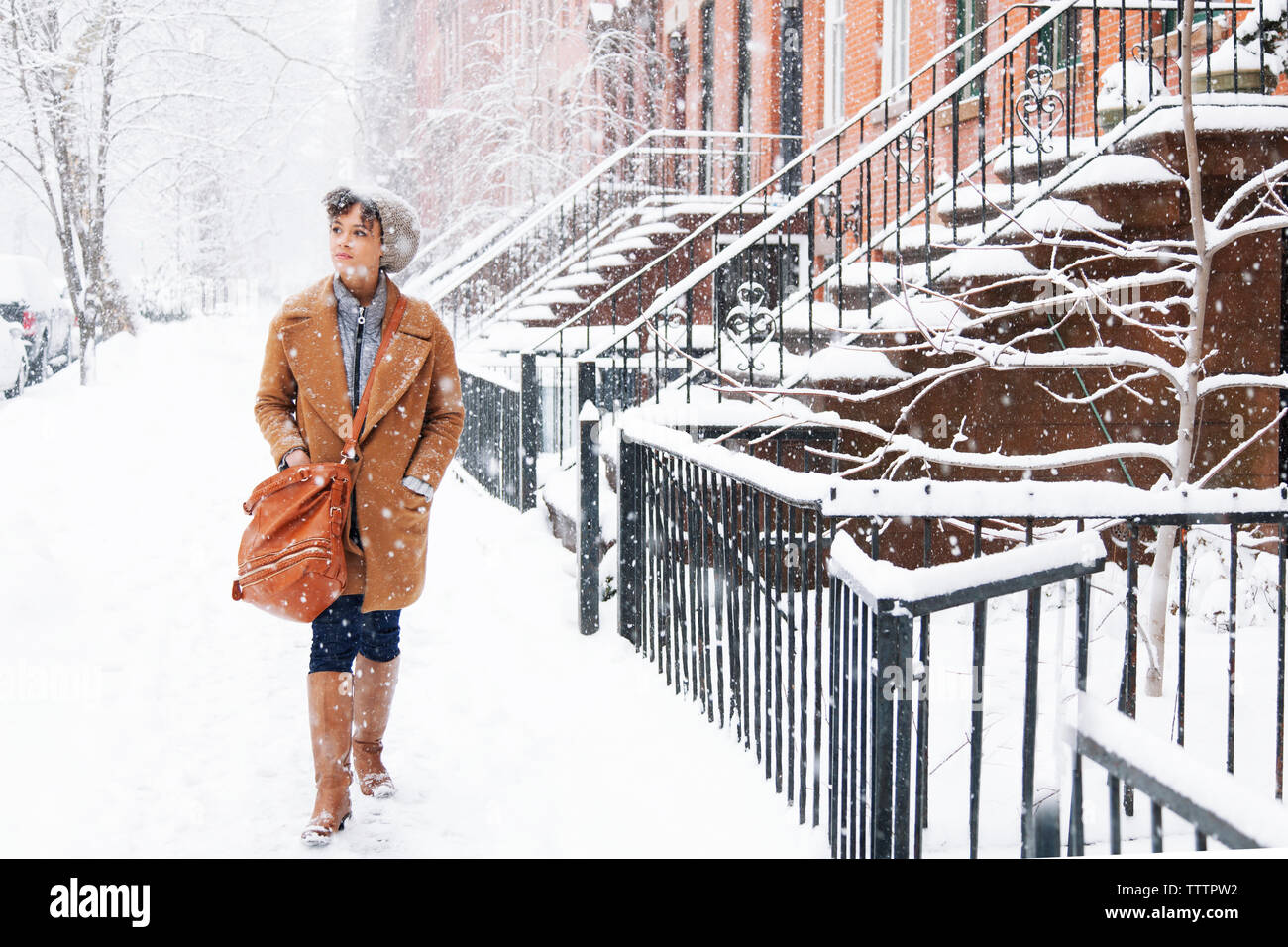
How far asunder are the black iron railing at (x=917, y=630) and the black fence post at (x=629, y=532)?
0.01 meters

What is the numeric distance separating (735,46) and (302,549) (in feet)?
48.5

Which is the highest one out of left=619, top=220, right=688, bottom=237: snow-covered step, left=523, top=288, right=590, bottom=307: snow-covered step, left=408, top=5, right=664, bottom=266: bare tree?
left=408, top=5, right=664, bottom=266: bare tree

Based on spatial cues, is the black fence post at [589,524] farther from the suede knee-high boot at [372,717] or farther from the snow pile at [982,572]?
the snow pile at [982,572]

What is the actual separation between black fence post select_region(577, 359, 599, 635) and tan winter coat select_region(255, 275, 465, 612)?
7.59ft

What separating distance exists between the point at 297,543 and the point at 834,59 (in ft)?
40.0

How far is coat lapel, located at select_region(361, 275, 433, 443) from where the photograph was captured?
3.62 m

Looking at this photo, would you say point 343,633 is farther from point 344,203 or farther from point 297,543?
point 344,203

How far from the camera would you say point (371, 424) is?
361cm

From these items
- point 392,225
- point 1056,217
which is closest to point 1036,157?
point 1056,217

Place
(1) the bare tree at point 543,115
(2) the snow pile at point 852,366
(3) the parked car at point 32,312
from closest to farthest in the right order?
(2) the snow pile at point 852,366, (3) the parked car at point 32,312, (1) the bare tree at point 543,115

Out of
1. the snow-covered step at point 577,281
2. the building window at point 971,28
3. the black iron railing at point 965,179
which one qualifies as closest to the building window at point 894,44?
the building window at point 971,28

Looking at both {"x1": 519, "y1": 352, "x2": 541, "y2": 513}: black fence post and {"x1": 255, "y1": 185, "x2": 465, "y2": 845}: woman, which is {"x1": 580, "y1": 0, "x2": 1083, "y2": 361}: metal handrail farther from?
{"x1": 255, "y1": 185, "x2": 465, "y2": 845}: woman

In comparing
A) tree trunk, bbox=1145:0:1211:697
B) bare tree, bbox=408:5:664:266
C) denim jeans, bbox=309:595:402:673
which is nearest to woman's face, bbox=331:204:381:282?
denim jeans, bbox=309:595:402:673

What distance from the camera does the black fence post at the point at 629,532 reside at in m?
5.80
